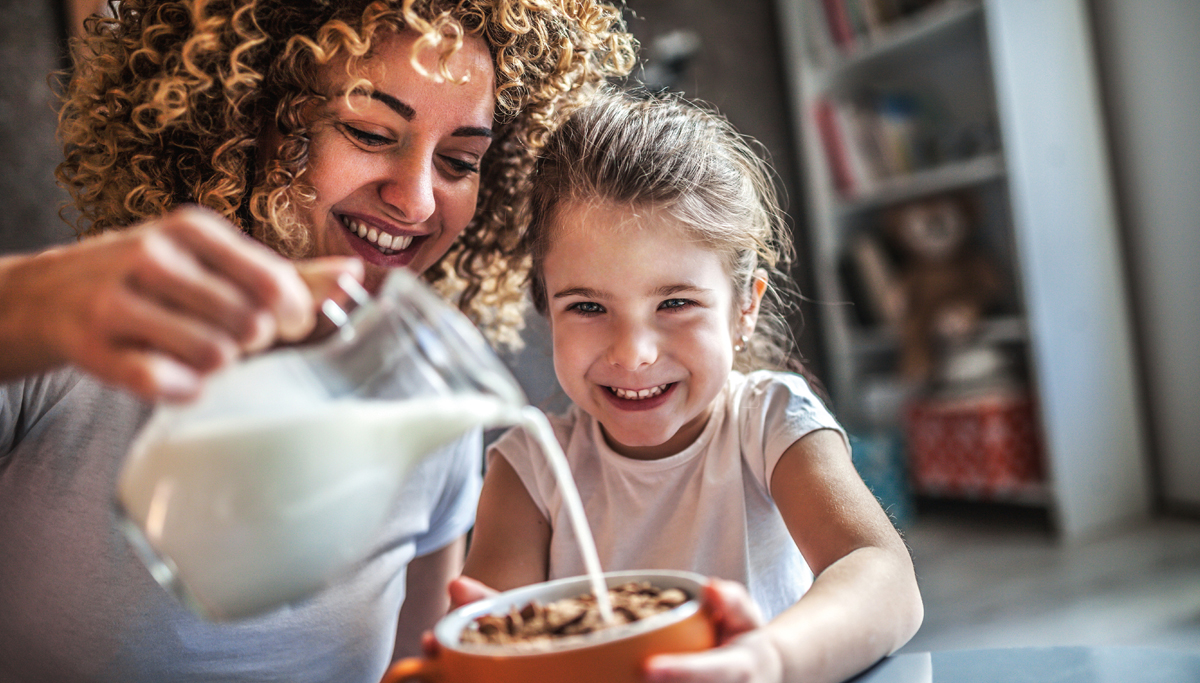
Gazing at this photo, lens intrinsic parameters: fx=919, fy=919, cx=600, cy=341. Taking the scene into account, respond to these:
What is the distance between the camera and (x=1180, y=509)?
2996 millimetres

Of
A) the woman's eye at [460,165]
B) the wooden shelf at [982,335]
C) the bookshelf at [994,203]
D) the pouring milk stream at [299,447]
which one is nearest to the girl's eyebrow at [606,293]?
the woman's eye at [460,165]

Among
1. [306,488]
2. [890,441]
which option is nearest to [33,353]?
[306,488]

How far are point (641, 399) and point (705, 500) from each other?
5.6 inches

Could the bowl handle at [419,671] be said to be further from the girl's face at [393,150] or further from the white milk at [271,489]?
the girl's face at [393,150]

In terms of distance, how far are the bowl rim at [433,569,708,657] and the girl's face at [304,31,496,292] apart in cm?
53

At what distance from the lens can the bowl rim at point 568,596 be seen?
50 cm

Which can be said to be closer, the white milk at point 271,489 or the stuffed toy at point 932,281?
the white milk at point 271,489

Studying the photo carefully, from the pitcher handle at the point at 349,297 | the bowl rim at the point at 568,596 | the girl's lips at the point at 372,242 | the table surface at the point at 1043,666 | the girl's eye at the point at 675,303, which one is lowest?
the table surface at the point at 1043,666

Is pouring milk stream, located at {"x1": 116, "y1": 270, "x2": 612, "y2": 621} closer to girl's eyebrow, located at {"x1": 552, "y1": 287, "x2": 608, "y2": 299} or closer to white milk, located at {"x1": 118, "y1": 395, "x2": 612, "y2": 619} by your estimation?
white milk, located at {"x1": 118, "y1": 395, "x2": 612, "y2": 619}

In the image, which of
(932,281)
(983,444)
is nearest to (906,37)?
(932,281)

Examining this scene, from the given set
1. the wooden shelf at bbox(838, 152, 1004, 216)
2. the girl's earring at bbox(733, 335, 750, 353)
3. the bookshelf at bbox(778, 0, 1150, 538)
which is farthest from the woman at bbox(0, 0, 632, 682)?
the wooden shelf at bbox(838, 152, 1004, 216)

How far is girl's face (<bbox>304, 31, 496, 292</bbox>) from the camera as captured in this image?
3.29 ft

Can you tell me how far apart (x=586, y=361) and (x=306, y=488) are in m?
0.54

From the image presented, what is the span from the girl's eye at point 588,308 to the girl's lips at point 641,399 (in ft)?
→ 0.29
